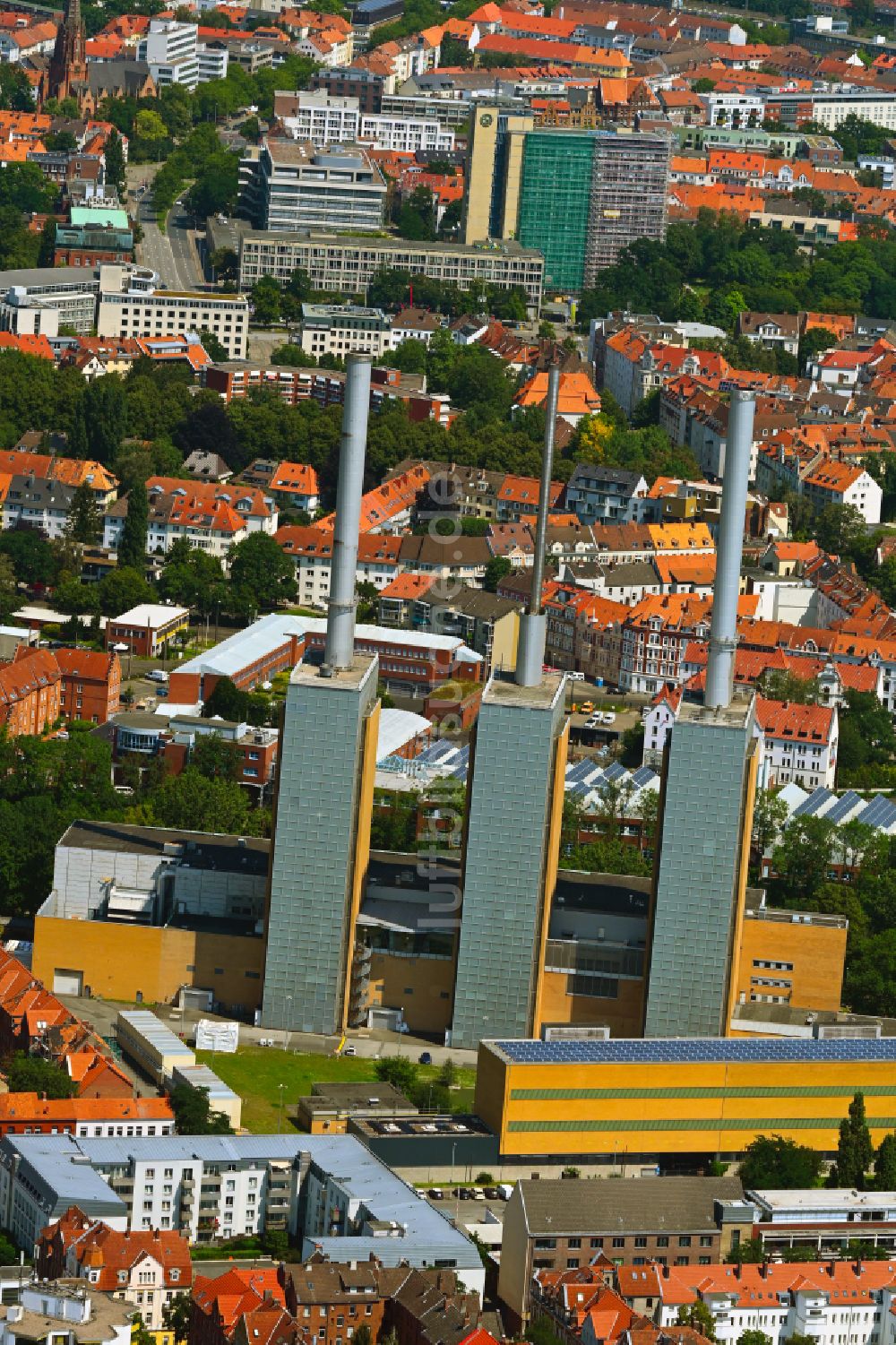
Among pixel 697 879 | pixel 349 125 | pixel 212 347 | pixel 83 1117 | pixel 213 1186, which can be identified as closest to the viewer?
pixel 213 1186

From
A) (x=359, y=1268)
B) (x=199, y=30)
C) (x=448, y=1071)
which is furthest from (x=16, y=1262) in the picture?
(x=199, y=30)

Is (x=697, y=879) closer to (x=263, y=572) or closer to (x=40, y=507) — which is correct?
(x=263, y=572)

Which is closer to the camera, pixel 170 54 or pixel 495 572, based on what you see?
pixel 495 572

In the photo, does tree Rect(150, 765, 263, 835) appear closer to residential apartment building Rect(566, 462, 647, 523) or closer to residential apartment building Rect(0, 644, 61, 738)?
residential apartment building Rect(0, 644, 61, 738)

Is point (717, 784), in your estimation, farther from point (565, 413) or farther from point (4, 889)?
point (565, 413)

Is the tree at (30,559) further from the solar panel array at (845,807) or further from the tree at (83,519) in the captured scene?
the solar panel array at (845,807)

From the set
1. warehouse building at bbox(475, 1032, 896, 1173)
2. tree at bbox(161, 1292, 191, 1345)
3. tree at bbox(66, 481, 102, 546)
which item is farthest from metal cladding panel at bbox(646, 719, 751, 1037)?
tree at bbox(66, 481, 102, 546)

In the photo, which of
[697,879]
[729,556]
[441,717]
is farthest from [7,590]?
[697,879]

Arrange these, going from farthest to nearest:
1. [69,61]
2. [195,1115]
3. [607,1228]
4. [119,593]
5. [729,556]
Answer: [69,61] → [119,593] → [729,556] → [195,1115] → [607,1228]
